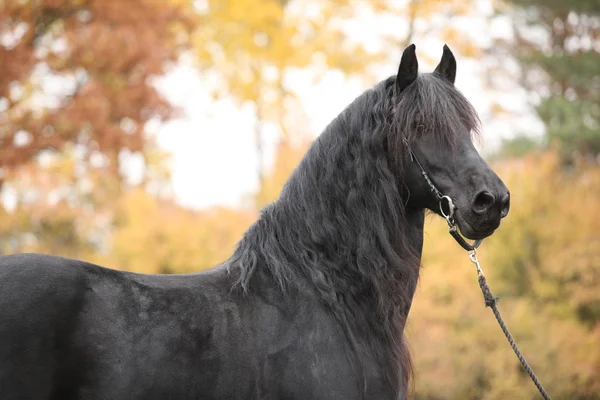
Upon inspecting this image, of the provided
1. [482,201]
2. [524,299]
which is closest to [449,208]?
[482,201]

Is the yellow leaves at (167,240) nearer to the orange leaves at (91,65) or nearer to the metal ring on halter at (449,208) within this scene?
the orange leaves at (91,65)

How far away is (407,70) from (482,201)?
784 millimetres

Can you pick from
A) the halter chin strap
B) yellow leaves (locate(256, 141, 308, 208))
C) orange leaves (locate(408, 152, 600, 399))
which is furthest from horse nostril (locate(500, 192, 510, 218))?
yellow leaves (locate(256, 141, 308, 208))

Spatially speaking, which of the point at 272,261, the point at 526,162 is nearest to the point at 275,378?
the point at 272,261

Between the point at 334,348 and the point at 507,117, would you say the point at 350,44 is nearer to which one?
the point at 507,117

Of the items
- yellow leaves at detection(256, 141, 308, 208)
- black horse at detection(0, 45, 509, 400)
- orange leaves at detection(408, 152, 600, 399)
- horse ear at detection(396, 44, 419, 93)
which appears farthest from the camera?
yellow leaves at detection(256, 141, 308, 208)

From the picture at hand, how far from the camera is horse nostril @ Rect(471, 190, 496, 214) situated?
304 centimetres

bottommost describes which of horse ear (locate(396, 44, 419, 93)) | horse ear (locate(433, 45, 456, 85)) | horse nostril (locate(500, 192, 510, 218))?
horse nostril (locate(500, 192, 510, 218))

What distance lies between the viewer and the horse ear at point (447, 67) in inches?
139

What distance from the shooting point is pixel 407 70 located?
3324mm

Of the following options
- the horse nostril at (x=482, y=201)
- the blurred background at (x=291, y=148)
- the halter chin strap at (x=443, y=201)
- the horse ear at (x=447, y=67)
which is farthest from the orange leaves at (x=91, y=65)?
the horse nostril at (x=482, y=201)

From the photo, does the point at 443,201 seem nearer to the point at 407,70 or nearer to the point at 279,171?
the point at 407,70

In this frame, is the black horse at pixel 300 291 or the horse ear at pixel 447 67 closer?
the black horse at pixel 300 291

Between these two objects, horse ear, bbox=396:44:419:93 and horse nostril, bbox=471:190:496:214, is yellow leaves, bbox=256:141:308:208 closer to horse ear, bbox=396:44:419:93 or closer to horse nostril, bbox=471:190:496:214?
horse ear, bbox=396:44:419:93
